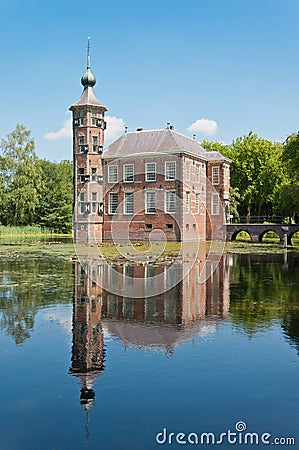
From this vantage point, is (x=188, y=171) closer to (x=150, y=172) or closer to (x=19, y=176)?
(x=150, y=172)

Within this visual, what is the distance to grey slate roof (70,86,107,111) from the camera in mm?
43406

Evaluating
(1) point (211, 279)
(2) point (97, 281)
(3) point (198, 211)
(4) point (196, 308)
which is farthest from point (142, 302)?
(3) point (198, 211)

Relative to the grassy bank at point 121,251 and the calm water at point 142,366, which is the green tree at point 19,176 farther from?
the calm water at point 142,366

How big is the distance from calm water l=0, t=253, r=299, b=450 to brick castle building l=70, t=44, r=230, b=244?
2823 cm

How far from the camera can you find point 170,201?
4262 cm

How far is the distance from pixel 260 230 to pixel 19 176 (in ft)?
98.4

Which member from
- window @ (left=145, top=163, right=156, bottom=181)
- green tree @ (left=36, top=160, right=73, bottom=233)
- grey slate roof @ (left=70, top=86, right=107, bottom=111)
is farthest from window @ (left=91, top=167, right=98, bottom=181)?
green tree @ (left=36, top=160, right=73, bottom=233)

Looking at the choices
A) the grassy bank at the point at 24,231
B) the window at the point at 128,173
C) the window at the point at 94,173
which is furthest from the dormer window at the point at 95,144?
the grassy bank at the point at 24,231

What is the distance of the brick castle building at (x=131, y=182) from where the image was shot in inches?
1673

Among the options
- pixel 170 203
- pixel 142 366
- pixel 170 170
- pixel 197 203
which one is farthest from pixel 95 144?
pixel 142 366

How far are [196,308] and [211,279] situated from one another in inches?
227

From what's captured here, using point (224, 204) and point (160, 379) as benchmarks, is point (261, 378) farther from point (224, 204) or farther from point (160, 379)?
point (224, 204)

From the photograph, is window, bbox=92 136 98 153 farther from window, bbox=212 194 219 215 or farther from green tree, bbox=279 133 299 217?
green tree, bbox=279 133 299 217

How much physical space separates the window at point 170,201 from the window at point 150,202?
4.16 feet
